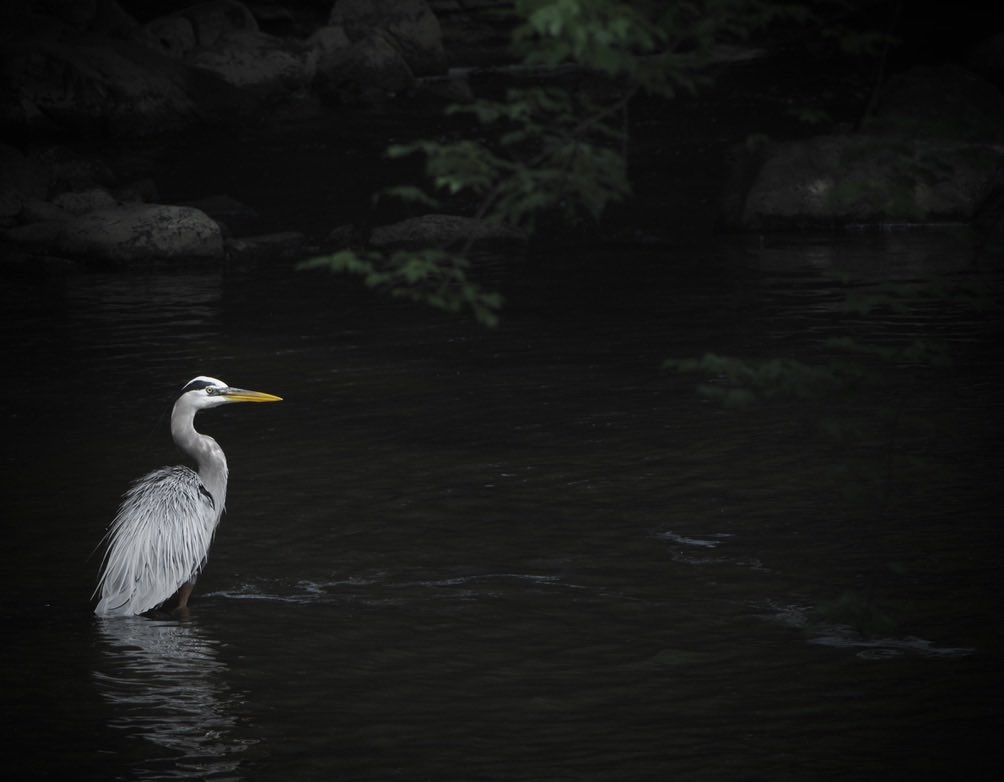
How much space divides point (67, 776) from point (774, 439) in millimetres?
6831

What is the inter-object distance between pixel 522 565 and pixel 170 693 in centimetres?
257

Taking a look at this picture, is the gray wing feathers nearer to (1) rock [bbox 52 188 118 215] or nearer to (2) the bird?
(2) the bird

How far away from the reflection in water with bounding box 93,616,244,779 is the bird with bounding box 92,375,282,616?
0.20 m

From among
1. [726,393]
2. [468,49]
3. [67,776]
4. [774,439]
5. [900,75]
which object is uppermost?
[468,49]

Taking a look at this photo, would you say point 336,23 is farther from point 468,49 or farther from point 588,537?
point 588,537

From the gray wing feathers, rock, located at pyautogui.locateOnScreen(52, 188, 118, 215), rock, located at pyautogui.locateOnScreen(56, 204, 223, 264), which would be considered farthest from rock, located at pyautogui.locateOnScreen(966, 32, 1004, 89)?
the gray wing feathers

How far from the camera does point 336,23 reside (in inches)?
1834

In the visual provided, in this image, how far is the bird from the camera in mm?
8836

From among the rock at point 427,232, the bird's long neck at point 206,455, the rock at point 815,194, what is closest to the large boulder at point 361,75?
Result: the rock at point 427,232

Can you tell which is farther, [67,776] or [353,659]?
[353,659]

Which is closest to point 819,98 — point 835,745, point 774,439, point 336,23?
point 336,23

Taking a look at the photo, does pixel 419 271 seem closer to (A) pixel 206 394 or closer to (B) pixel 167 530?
(B) pixel 167 530

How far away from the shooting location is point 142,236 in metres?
21.9

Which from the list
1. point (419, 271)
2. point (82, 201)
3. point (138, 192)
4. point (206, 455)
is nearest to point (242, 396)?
point (206, 455)
